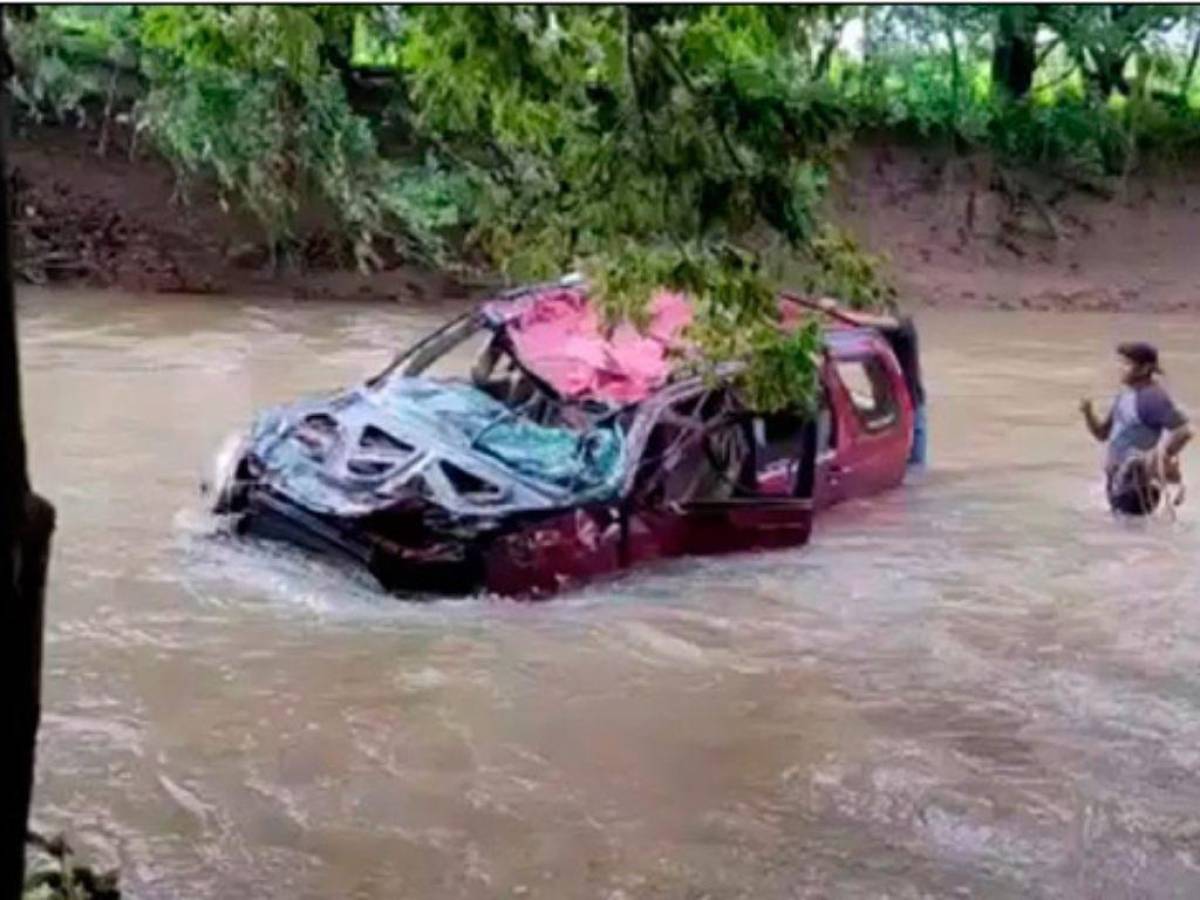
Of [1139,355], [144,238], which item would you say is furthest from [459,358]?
[144,238]

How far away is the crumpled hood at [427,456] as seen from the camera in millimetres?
9508

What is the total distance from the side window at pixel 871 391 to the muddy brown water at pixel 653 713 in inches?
22.5

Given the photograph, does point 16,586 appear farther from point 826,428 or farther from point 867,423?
point 867,423

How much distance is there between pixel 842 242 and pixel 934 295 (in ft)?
61.0

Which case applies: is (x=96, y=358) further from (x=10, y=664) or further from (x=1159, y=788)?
(x=10, y=664)

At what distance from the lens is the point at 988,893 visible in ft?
21.4

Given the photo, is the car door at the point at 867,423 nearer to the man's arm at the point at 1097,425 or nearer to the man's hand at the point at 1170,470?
the man's arm at the point at 1097,425

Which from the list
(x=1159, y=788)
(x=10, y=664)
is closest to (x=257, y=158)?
(x=1159, y=788)

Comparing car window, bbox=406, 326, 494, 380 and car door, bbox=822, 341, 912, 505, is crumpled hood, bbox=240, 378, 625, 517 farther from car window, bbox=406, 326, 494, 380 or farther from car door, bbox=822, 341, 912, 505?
car door, bbox=822, 341, 912, 505

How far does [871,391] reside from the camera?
12086mm

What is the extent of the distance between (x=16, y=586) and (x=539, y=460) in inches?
301

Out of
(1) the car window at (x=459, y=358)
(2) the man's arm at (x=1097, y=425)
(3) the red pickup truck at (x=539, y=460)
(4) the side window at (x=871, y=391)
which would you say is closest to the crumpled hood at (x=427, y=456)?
(3) the red pickup truck at (x=539, y=460)

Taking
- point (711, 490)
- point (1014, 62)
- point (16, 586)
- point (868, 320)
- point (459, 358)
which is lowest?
point (711, 490)

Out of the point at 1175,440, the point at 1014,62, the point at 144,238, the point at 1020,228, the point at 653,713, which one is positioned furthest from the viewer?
the point at 1014,62
